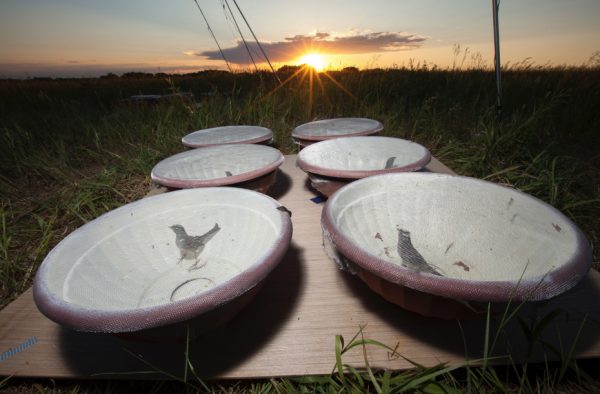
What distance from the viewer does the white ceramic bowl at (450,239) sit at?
69cm

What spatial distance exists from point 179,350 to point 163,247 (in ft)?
1.42

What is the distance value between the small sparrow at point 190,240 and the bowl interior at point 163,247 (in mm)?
13

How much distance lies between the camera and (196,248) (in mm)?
1243

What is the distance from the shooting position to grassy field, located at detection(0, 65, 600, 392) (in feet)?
5.76

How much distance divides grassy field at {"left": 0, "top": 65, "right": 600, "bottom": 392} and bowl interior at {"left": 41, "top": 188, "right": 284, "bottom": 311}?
A: 18.5 inches

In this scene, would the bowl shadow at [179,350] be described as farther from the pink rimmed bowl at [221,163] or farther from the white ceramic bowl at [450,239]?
the pink rimmed bowl at [221,163]

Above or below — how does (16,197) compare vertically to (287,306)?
above

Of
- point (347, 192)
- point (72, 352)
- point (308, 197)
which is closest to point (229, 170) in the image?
point (308, 197)

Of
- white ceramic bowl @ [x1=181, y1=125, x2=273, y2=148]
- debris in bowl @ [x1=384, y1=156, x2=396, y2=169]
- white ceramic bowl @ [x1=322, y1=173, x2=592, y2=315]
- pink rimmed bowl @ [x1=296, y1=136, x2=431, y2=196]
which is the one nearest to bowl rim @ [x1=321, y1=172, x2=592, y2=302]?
white ceramic bowl @ [x1=322, y1=173, x2=592, y2=315]

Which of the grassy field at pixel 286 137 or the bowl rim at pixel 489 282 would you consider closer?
the bowl rim at pixel 489 282

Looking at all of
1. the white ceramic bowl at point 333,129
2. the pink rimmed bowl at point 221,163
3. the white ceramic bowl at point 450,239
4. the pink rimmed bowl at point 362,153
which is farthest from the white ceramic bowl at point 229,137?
the white ceramic bowl at point 450,239

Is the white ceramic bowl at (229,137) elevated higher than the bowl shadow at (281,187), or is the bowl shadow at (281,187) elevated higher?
the white ceramic bowl at (229,137)

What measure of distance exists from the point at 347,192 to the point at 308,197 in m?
0.74

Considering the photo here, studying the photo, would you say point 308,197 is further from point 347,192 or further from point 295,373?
point 295,373
